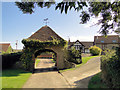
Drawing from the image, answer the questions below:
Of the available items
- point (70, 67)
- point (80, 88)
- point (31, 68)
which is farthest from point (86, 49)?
point (80, 88)

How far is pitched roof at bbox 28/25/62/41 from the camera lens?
51.6 feet

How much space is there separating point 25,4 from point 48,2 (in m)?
1.66

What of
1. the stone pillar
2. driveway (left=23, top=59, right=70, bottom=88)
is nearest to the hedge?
driveway (left=23, top=59, right=70, bottom=88)

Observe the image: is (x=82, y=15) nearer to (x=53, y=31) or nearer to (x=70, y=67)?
(x=53, y=31)

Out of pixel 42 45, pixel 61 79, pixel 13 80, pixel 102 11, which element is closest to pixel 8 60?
pixel 42 45

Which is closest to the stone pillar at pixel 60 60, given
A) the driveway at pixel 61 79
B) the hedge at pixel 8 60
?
the driveway at pixel 61 79

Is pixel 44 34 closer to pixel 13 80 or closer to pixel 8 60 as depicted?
pixel 8 60

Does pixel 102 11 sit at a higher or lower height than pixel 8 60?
higher

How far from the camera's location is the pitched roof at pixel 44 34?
1574 cm

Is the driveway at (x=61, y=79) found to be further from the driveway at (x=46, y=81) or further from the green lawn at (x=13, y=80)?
the green lawn at (x=13, y=80)

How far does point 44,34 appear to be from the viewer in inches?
637

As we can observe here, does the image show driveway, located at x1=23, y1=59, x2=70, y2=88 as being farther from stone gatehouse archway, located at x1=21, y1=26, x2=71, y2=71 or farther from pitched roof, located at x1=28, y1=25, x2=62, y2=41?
pitched roof, located at x1=28, y1=25, x2=62, y2=41

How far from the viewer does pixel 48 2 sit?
5.69 meters

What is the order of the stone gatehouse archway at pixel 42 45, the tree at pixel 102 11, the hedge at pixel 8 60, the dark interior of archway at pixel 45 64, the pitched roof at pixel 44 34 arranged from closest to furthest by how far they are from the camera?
the tree at pixel 102 11
the stone gatehouse archway at pixel 42 45
the hedge at pixel 8 60
the pitched roof at pixel 44 34
the dark interior of archway at pixel 45 64
